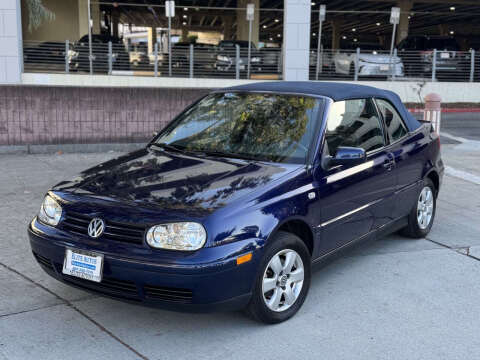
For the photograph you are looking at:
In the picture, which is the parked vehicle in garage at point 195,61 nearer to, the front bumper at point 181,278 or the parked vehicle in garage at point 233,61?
the parked vehicle in garage at point 233,61

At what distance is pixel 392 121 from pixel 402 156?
37 cm

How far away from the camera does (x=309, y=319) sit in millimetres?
4273

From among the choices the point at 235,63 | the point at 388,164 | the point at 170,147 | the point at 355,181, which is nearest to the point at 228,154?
the point at 170,147

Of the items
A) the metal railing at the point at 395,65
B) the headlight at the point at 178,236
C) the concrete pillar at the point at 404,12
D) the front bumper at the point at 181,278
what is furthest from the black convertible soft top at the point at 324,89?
the concrete pillar at the point at 404,12

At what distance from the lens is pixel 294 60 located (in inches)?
732

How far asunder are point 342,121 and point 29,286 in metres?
2.83

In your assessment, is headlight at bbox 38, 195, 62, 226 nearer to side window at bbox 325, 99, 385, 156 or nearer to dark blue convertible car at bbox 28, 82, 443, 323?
dark blue convertible car at bbox 28, 82, 443, 323

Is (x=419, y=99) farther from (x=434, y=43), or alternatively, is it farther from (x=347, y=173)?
(x=347, y=173)

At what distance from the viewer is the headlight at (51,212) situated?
4.15 m

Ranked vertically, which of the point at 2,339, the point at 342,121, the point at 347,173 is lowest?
the point at 2,339

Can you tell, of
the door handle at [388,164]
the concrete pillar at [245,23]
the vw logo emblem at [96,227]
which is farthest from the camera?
the concrete pillar at [245,23]

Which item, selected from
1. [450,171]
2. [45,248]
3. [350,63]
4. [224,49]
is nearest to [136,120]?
[450,171]

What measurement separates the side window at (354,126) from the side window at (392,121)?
16cm

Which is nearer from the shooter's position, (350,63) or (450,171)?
(450,171)
